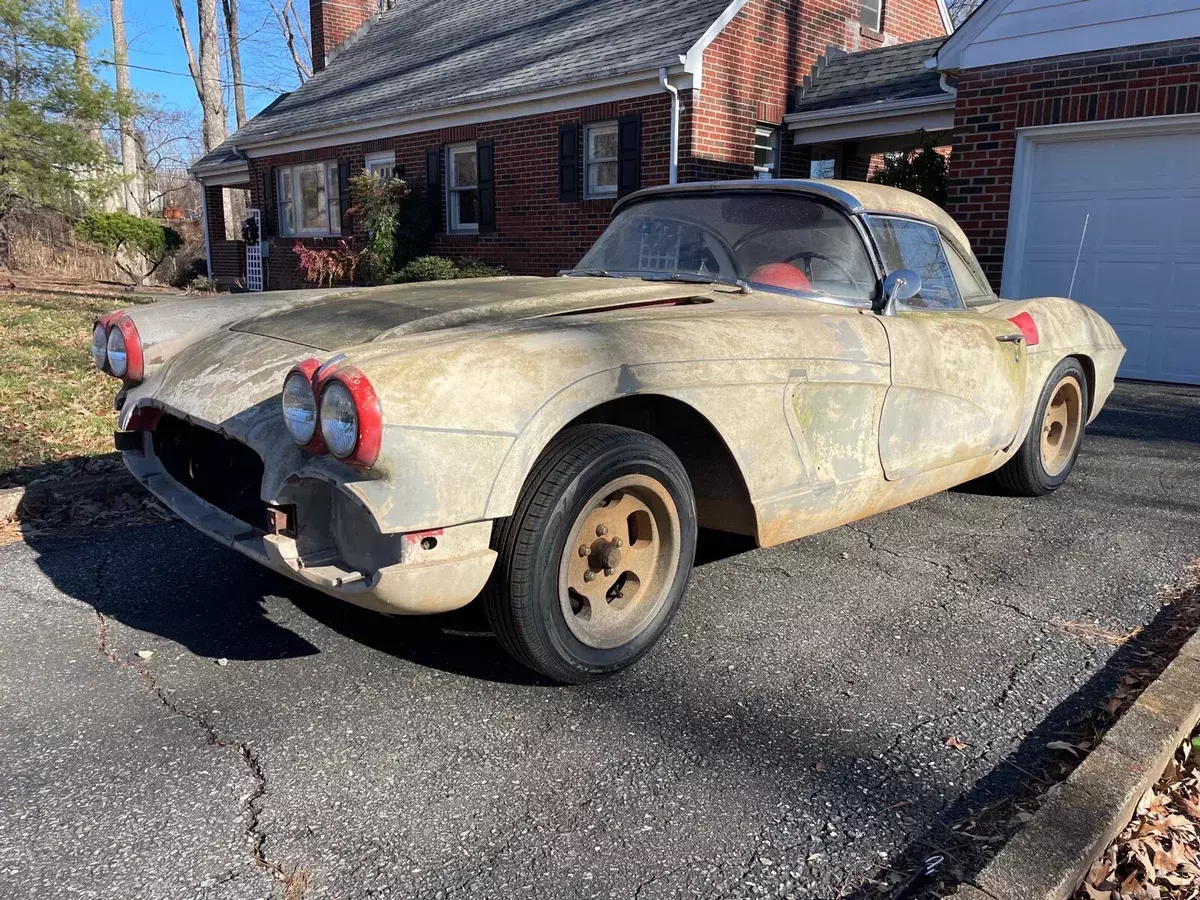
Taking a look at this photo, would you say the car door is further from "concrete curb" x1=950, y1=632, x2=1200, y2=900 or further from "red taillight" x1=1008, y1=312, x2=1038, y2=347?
"concrete curb" x1=950, y1=632, x2=1200, y2=900

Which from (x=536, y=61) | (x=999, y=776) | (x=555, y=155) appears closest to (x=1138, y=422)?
(x=999, y=776)

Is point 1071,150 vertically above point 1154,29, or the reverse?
point 1154,29

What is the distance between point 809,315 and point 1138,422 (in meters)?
4.87

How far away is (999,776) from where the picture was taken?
234 cm

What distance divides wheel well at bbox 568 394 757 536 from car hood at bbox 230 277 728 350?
1.29 ft

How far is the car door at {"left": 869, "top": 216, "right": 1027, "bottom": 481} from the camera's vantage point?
3.49m

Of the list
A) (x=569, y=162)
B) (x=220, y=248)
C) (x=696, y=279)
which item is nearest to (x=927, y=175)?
(x=569, y=162)

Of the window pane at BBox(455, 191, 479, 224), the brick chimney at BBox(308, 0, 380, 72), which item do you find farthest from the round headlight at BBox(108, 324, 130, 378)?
the brick chimney at BBox(308, 0, 380, 72)

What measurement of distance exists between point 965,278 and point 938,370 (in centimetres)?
99

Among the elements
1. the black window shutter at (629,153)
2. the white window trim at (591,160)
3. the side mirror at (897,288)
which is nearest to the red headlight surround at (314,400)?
the side mirror at (897,288)

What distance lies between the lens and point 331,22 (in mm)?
20688

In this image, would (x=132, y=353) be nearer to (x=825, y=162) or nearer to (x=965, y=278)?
(x=965, y=278)

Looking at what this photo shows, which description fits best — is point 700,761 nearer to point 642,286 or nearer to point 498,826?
point 498,826

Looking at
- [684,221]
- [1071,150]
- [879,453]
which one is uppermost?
[1071,150]
